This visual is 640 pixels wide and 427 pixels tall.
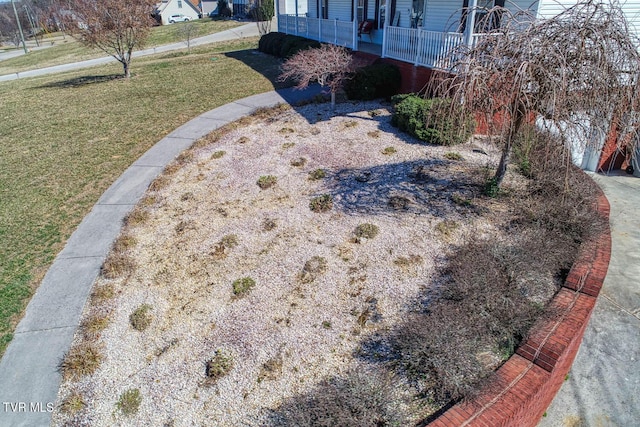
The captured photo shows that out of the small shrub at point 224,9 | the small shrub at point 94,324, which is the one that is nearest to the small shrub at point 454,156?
the small shrub at point 94,324

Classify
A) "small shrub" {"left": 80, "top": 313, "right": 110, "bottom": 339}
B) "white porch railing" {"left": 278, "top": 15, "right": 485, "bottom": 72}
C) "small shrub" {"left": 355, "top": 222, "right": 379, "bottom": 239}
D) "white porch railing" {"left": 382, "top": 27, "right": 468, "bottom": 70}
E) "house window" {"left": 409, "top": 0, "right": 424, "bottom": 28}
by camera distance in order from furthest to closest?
"house window" {"left": 409, "top": 0, "right": 424, "bottom": 28}, "white porch railing" {"left": 382, "top": 27, "right": 468, "bottom": 70}, "white porch railing" {"left": 278, "top": 15, "right": 485, "bottom": 72}, "small shrub" {"left": 355, "top": 222, "right": 379, "bottom": 239}, "small shrub" {"left": 80, "top": 313, "right": 110, "bottom": 339}

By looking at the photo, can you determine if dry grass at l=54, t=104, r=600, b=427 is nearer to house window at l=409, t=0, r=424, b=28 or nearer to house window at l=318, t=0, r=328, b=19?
house window at l=409, t=0, r=424, b=28

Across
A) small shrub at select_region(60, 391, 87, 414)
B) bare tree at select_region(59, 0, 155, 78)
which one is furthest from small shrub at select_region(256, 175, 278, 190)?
bare tree at select_region(59, 0, 155, 78)

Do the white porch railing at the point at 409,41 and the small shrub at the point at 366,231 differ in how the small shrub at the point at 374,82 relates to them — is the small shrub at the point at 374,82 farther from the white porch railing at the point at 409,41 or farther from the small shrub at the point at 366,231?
the small shrub at the point at 366,231

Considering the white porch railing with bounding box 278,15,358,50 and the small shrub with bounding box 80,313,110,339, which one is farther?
the white porch railing with bounding box 278,15,358,50

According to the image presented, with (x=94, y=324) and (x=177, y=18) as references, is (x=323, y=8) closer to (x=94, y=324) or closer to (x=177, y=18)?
(x=94, y=324)

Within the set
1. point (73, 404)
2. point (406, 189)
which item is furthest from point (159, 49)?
point (73, 404)
